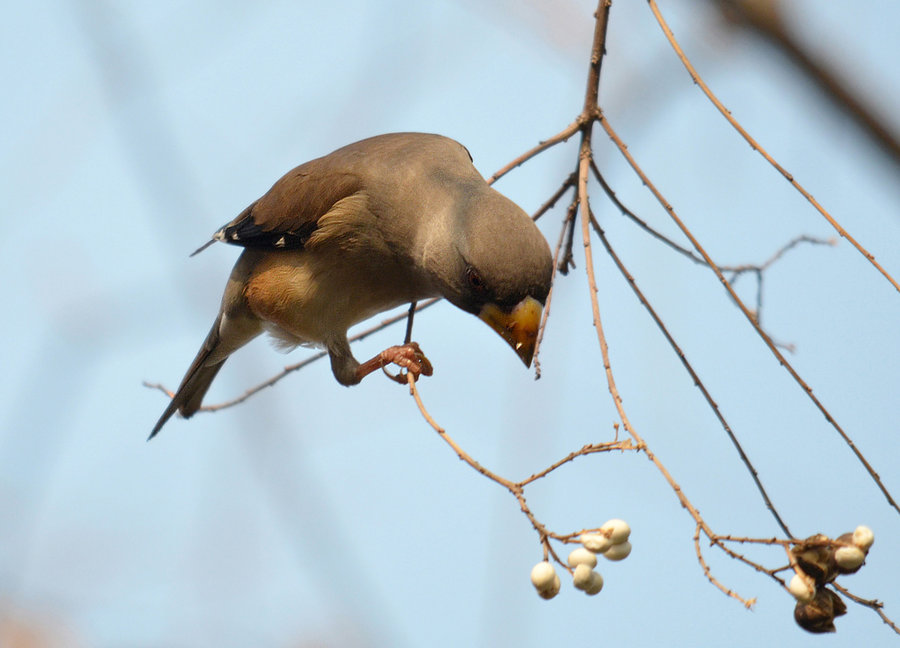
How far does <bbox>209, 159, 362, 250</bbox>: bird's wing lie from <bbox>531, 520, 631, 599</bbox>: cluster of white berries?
86.9 inches

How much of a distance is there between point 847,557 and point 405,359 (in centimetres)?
195

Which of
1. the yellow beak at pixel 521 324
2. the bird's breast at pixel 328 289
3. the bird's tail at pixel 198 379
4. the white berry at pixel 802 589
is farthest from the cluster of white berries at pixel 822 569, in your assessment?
the bird's tail at pixel 198 379

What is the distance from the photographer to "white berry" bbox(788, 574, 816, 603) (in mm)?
2172

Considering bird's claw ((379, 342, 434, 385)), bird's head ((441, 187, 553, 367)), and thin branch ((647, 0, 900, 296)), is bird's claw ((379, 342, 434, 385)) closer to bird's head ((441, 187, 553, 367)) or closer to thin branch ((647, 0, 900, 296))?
bird's head ((441, 187, 553, 367))

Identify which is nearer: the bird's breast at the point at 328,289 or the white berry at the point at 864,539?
the white berry at the point at 864,539

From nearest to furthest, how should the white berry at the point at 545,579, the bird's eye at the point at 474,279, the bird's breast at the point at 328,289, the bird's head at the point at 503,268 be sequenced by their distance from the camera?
1. the white berry at the point at 545,579
2. the bird's head at the point at 503,268
3. the bird's eye at the point at 474,279
4. the bird's breast at the point at 328,289

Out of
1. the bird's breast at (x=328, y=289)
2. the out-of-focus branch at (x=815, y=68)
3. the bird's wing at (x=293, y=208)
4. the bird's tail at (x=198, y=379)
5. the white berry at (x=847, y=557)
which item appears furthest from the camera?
the bird's tail at (x=198, y=379)

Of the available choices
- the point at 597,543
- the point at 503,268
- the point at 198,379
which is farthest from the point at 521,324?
the point at 198,379

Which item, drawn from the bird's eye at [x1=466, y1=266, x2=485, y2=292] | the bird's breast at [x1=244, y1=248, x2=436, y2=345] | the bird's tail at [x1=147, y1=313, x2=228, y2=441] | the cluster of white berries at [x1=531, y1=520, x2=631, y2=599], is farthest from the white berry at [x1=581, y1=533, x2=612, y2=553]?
the bird's tail at [x1=147, y1=313, x2=228, y2=441]

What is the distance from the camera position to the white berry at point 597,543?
95.0 inches

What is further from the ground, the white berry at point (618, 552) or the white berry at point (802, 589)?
the white berry at point (618, 552)

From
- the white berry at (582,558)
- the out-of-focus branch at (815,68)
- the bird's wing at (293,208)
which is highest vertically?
the bird's wing at (293,208)

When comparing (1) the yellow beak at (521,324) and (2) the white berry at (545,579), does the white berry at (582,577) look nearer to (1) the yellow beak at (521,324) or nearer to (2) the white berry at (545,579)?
(2) the white berry at (545,579)

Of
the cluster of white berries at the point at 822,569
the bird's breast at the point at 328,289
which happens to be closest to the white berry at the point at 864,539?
the cluster of white berries at the point at 822,569
